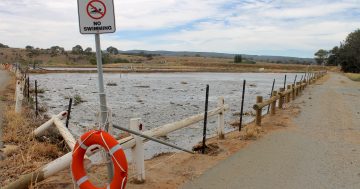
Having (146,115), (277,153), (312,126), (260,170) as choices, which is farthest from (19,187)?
(146,115)

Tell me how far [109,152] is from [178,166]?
3.10 metres

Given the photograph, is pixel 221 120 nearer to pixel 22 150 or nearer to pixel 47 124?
pixel 47 124

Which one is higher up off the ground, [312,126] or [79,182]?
[79,182]

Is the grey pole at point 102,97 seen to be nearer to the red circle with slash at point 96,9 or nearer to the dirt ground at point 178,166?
the red circle with slash at point 96,9

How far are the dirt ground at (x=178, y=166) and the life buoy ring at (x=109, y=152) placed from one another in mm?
918

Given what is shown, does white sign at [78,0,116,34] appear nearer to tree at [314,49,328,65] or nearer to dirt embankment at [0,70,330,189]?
dirt embankment at [0,70,330,189]

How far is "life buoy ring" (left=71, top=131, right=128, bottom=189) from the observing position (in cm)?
447

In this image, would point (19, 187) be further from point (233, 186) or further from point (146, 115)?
point (146, 115)

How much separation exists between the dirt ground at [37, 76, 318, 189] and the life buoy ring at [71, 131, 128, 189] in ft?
3.01

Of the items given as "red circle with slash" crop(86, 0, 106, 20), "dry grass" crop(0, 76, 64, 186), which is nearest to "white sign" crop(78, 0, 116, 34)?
"red circle with slash" crop(86, 0, 106, 20)

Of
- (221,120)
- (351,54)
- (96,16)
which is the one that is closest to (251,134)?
(221,120)

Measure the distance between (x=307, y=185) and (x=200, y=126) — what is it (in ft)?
25.5

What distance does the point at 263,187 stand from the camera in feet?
20.2

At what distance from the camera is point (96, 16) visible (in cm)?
451
